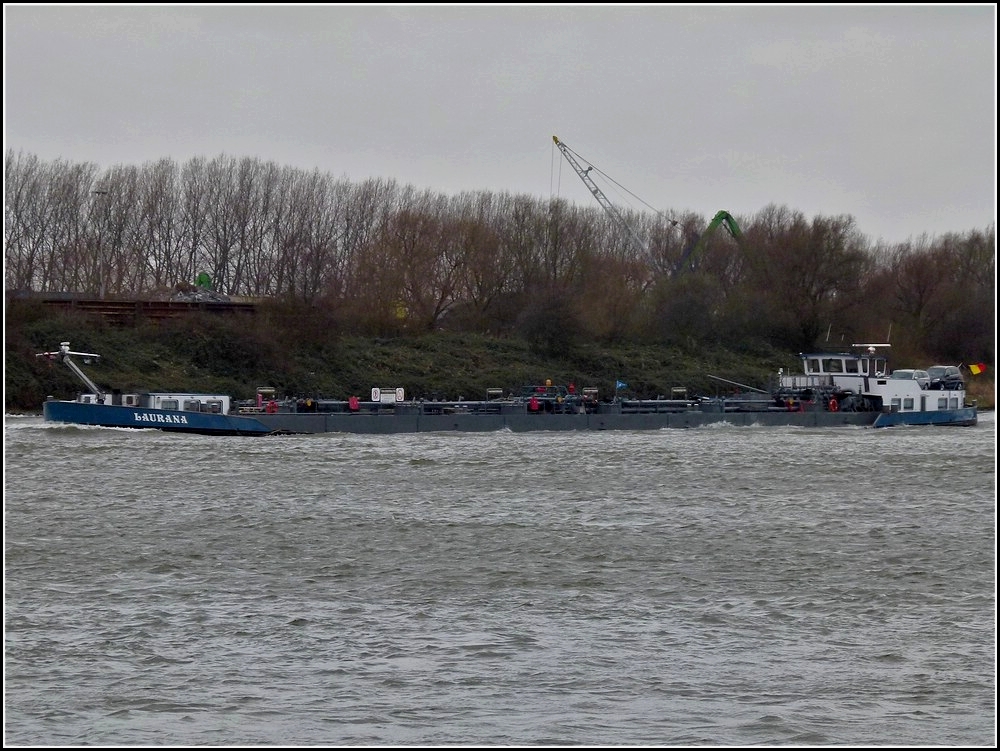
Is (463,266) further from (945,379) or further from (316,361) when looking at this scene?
(945,379)

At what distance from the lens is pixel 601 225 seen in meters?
106

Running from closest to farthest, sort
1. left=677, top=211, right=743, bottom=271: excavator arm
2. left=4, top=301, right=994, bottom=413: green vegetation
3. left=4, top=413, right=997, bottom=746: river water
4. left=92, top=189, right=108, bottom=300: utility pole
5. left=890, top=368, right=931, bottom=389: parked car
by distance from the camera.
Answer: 1. left=4, top=413, right=997, bottom=746: river water
2. left=4, top=301, right=994, bottom=413: green vegetation
3. left=890, top=368, right=931, bottom=389: parked car
4. left=92, top=189, right=108, bottom=300: utility pole
5. left=677, top=211, right=743, bottom=271: excavator arm

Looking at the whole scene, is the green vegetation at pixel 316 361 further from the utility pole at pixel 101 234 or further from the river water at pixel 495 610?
the river water at pixel 495 610

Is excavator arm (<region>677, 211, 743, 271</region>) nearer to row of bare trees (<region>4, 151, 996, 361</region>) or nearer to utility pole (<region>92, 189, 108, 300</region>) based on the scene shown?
row of bare trees (<region>4, 151, 996, 361</region>)

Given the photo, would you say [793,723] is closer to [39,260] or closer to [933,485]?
[933,485]

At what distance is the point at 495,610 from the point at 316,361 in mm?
59704

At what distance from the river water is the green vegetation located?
3139 cm

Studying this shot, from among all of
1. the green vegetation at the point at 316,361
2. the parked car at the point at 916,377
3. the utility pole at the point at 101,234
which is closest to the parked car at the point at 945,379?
the parked car at the point at 916,377

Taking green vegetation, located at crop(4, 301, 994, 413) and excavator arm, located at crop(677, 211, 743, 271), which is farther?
excavator arm, located at crop(677, 211, 743, 271)

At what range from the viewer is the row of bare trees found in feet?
281

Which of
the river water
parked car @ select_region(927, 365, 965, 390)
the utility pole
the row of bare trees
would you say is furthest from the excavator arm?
the river water

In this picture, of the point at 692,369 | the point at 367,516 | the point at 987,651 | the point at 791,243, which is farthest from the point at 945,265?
the point at 987,651

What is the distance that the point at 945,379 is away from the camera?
7188 centimetres

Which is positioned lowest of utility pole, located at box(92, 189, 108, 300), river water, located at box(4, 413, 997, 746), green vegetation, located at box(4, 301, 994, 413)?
river water, located at box(4, 413, 997, 746)
